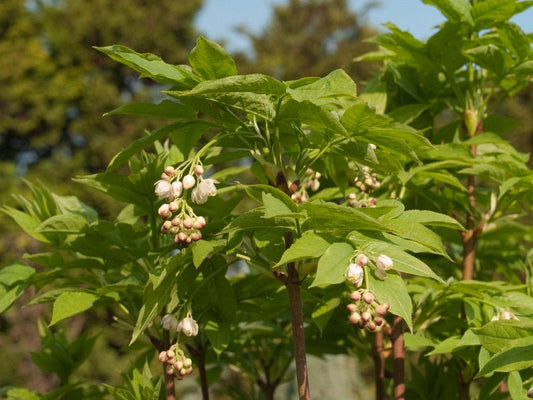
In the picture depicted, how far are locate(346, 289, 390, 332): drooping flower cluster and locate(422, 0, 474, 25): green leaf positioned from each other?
72cm

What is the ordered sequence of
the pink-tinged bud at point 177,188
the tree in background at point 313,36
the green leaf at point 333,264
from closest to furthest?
1. the green leaf at point 333,264
2. the pink-tinged bud at point 177,188
3. the tree in background at point 313,36

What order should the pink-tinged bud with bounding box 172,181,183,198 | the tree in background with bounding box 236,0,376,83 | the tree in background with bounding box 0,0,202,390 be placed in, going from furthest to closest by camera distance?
the tree in background with bounding box 236,0,376,83, the tree in background with bounding box 0,0,202,390, the pink-tinged bud with bounding box 172,181,183,198

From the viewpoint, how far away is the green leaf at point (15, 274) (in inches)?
48.5

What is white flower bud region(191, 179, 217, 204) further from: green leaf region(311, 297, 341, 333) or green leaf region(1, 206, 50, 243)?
green leaf region(1, 206, 50, 243)

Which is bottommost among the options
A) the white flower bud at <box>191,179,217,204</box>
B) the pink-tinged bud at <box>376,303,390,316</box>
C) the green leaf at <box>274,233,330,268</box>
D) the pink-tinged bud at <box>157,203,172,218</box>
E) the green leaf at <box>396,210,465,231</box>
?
the pink-tinged bud at <box>376,303,390,316</box>

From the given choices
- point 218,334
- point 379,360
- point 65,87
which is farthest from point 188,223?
point 65,87

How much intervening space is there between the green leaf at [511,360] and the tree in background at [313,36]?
52.5 ft

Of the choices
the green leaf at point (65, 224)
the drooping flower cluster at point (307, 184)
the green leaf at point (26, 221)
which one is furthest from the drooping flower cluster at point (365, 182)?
the green leaf at point (26, 221)

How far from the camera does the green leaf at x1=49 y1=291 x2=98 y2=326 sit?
1096 millimetres

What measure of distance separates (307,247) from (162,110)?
315 mm

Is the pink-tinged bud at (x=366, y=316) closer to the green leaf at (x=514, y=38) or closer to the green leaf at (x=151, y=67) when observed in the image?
the green leaf at (x=151, y=67)

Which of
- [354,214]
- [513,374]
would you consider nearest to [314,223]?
[354,214]

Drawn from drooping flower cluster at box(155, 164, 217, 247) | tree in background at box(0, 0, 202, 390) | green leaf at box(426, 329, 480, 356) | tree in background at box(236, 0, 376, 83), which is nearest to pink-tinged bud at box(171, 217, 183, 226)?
drooping flower cluster at box(155, 164, 217, 247)

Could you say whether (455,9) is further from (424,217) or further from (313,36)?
(313,36)
